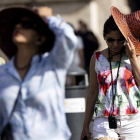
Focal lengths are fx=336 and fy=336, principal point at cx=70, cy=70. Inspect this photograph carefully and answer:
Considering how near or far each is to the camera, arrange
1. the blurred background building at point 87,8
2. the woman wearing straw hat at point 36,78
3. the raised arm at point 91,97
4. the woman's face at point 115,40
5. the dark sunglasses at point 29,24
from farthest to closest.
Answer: the blurred background building at point 87,8 → the raised arm at point 91,97 → the woman's face at point 115,40 → the dark sunglasses at point 29,24 → the woman wearing straw hat at point 36,78

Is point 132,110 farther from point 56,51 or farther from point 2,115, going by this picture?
point 2,115

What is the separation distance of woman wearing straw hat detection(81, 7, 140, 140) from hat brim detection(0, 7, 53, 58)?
0.81m

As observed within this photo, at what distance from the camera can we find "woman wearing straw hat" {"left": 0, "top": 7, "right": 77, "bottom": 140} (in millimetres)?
2258

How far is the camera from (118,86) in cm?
285

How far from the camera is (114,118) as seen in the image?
2801 millimetres

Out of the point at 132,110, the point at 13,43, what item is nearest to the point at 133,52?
the point at 132,110

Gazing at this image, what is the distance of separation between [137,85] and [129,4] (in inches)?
225

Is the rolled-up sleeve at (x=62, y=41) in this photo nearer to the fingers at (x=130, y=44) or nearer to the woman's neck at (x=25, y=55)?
the woman's neck at (x=25, y=55)

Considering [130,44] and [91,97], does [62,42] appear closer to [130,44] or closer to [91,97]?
[130,44]

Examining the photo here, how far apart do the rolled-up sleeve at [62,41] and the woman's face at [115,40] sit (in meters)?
0.72

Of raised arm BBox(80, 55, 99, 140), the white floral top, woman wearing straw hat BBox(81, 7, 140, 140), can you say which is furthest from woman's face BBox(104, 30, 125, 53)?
raised arm BBox(80, 55, 99, 140)

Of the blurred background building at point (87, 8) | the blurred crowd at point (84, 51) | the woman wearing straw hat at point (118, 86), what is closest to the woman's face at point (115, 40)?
the woman wearing straw hat at point (118, 86)

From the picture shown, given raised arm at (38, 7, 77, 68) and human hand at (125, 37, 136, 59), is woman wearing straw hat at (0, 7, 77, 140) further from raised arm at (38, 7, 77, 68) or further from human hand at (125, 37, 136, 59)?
human hand at (125, 37, 136, 59)

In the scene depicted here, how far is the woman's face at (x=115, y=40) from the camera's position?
2920mm
